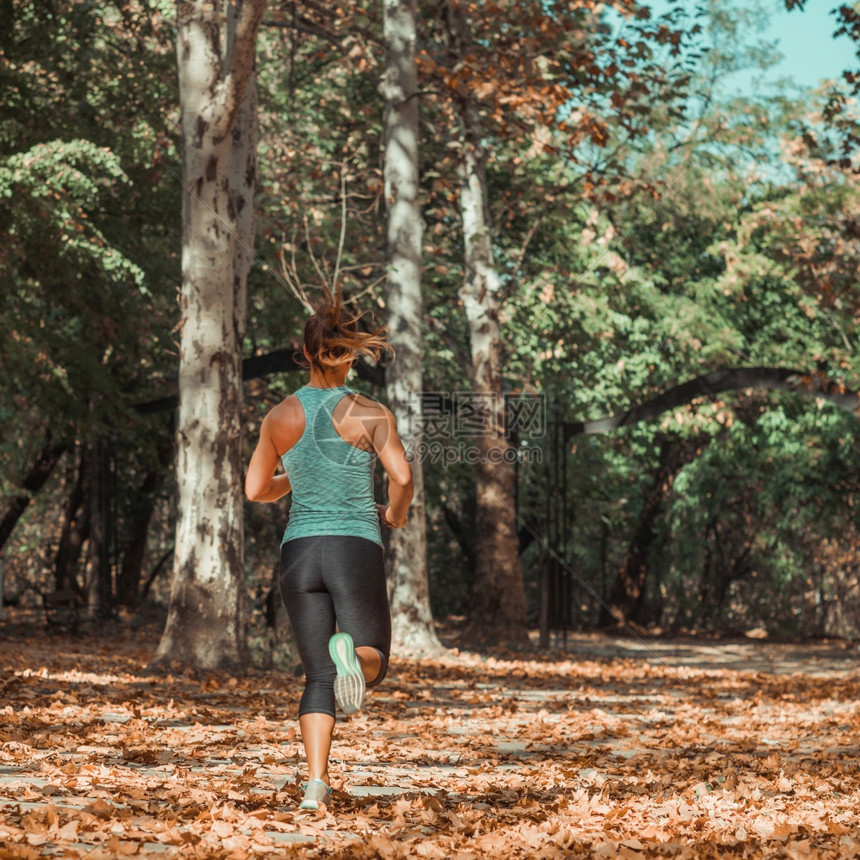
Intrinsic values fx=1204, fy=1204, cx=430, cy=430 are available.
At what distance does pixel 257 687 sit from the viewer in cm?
1002

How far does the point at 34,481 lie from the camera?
21016mm

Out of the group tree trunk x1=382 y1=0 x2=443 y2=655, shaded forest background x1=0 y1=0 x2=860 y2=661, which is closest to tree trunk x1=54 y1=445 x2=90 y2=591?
shaded forest background x1=0 y1=0 x2=860 y2=661

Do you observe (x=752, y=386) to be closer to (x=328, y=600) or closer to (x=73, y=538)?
(x=328, y=600)

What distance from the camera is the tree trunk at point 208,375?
10.6 meters

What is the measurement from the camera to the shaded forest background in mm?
15539

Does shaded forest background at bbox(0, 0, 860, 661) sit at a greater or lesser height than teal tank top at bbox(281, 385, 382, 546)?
greater

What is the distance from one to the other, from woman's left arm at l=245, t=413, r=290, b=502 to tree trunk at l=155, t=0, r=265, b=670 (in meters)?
5.90

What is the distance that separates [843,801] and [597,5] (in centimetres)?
1130

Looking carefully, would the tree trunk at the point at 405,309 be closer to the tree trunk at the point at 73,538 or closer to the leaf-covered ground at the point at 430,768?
the leaf-covered ground at the point at 430,768

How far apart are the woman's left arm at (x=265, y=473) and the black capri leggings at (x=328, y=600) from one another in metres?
0.29

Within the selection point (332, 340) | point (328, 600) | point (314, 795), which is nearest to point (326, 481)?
point (328, 600)

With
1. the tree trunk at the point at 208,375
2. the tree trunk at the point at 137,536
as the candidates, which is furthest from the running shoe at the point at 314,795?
the tree trunk at the point at 137,536

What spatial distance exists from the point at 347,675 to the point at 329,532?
55 cm

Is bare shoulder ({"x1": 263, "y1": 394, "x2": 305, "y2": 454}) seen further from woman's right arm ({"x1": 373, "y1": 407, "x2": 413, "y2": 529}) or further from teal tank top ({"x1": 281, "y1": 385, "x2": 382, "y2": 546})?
woman's right arm ({"x1": 373, "y1": 407, "x2": 413, "y2": 529})
